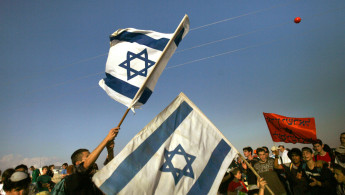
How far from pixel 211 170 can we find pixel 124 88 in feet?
5.56

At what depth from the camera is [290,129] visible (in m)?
7.16

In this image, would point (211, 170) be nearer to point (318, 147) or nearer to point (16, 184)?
point (16, 184)

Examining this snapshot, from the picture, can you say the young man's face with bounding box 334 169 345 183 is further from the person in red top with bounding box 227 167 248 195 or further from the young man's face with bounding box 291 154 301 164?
the person in red top with bounding box 227 167 248 195

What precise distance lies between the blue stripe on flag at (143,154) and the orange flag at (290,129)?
16.3 ft

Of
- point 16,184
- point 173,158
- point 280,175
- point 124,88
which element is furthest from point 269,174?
point 16,184

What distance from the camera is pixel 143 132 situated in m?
2.98

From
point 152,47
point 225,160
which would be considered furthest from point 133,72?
point 225,160

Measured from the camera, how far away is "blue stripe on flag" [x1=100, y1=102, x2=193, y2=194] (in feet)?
8.32

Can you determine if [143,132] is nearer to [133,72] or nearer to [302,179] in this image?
[133,72]

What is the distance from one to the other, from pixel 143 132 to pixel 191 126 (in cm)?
75

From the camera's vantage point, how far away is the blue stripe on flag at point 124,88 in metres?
3.06

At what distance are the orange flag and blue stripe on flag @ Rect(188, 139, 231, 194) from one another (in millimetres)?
4473

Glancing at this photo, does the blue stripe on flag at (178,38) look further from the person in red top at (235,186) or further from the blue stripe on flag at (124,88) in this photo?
the person in red top at (235,186)

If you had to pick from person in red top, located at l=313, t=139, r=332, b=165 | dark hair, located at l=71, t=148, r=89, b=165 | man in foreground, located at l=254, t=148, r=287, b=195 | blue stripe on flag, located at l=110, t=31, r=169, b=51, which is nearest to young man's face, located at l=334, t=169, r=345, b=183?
man in foreground, located at l=254, t=148, r=287, b=195
